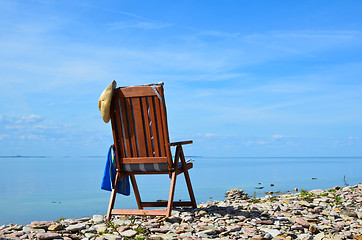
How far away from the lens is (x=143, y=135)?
6.25 meters

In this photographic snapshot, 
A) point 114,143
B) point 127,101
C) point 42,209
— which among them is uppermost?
point 127,101

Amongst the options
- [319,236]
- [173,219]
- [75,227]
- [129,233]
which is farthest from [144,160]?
[319,236]

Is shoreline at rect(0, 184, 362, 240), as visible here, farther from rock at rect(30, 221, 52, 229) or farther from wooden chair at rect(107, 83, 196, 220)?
wooden chair at rect(107, 83, 196, 220)

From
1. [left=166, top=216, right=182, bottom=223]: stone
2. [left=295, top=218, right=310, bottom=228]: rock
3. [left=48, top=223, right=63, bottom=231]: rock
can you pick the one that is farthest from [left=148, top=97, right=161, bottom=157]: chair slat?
[left=295, top=218, right=310, bottom=228]: rock

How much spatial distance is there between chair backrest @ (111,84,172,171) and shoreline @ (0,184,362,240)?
96 centimetres

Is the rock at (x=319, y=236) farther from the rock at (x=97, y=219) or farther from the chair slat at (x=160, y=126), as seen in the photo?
the rock at (x=97, y=219)

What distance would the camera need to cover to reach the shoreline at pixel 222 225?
530cm

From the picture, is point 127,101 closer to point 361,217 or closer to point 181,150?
point 181,150

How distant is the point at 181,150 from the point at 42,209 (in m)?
6.54

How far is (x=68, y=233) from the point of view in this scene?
219 inches

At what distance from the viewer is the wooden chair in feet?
20.0

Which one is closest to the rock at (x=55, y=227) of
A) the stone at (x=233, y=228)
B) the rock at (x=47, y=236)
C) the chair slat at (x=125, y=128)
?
the rock at (x=47, y=236)

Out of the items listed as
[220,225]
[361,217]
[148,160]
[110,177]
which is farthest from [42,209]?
[361,217]

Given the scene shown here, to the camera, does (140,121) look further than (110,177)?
No
